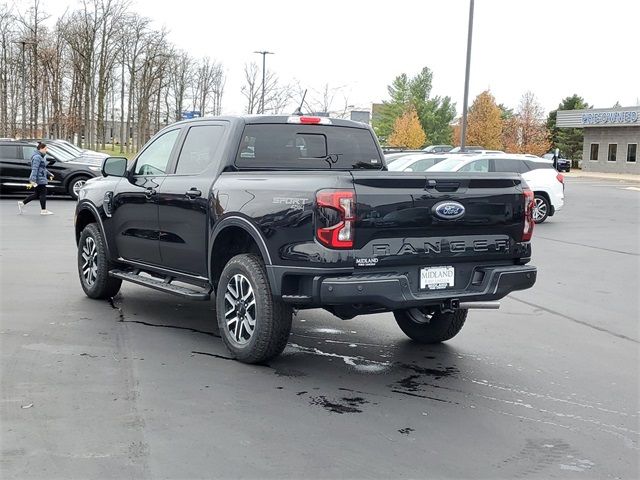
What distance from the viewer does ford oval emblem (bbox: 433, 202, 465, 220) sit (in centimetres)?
527

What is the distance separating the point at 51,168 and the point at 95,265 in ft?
49.7

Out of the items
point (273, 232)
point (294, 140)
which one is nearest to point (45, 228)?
point (294, 140)

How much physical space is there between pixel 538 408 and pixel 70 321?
433 centimetres

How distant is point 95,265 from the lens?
803 cm

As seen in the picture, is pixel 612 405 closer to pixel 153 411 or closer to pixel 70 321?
pixel 153 411

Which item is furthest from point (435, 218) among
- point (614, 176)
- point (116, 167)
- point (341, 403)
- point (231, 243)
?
point (614, 176)

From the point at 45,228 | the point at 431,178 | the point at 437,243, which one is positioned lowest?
the point at 45,228

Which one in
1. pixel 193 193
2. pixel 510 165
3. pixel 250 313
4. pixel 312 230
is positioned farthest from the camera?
pixel 510 165

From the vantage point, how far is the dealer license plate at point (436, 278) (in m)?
5.25

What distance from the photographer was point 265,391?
201 inches

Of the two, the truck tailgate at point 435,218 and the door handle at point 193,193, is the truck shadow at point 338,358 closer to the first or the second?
the truck tailgate at point 435,218

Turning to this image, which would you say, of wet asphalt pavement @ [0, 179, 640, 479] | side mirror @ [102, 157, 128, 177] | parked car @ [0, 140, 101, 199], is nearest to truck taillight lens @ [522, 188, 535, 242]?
wet asphalt pavement @ [0, 179, 640, 479]

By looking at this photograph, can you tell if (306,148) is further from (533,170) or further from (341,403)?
(533,170)

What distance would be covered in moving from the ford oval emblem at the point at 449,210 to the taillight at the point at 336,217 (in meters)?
0.68
